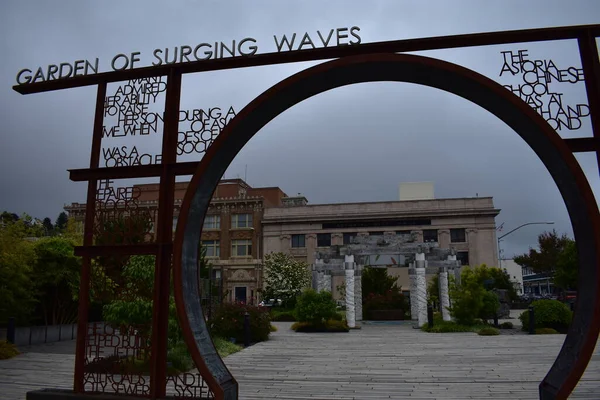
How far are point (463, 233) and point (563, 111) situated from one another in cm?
3708

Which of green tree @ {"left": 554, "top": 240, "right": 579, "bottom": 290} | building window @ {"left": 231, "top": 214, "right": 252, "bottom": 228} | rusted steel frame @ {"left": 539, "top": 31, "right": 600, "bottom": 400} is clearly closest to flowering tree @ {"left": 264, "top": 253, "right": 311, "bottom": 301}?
building window @ {"left": 231, "top": 214, "right": 252, "bottom": 228}

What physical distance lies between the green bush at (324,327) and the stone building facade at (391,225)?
2054 cm

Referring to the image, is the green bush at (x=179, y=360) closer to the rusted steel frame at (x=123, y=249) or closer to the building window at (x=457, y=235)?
the rusted steel frame at (x=123, y=249)

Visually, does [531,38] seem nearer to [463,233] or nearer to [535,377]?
[535,377]

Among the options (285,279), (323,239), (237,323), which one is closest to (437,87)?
(237,323)

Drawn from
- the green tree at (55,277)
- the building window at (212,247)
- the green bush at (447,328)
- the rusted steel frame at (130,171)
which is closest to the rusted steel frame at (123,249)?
the rusted steel frame at (130,171)

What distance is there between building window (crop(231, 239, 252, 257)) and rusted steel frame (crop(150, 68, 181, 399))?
122 feet

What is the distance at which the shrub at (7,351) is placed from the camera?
12672mm

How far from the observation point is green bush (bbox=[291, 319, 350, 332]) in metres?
20.6

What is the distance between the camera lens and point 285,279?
35781 millimetres

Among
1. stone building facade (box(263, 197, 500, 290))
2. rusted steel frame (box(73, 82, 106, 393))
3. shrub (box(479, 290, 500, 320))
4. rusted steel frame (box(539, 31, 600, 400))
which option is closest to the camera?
rusted steel frame (box(539, 31, 600, 400))

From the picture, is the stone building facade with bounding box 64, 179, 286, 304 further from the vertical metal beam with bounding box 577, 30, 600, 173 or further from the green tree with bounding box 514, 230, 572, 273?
the vertical metal beam with bounding box 577, 30, 600, 173

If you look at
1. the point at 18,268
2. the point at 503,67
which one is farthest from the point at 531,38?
the point at 18,268

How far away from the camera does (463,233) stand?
40812mm
